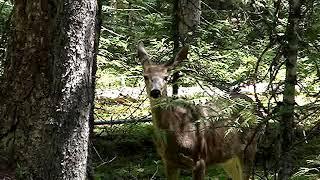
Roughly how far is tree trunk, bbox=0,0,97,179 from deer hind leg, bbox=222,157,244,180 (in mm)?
3093

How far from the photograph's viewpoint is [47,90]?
591 centimetres

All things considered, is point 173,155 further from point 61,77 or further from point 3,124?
point 61,77

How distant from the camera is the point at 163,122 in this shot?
285 inches

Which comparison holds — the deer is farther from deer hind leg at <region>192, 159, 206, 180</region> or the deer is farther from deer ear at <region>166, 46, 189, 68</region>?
deer ear at <region>166, 46, 189, 68</region>

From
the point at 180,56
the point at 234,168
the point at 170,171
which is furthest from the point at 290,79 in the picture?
the point at 234,168

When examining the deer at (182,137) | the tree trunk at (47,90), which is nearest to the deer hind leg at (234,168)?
the deer at (182,137)

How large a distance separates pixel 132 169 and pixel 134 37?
7.02ft

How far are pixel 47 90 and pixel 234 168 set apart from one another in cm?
340

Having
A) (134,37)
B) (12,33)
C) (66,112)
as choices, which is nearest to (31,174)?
(66,112)

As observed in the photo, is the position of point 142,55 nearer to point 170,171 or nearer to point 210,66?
point 210,66

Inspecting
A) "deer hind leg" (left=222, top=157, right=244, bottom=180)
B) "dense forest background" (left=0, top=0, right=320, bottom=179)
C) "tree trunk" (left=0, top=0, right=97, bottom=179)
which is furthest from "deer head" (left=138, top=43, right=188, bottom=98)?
"deer hind leg" (left=222, top=157, right=244, bottom=180)

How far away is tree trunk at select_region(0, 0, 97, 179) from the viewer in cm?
508

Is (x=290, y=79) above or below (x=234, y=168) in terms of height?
above

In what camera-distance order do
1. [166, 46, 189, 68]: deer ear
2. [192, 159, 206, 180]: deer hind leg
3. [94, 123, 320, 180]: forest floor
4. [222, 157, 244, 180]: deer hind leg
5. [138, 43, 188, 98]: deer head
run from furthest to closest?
[222, 157, 244, 180]: deer hind leg → [94, 123, 320, 180]: forest floor → [192, 159, 206, 180]: deer hind leg → [138, 43, 188, 98]: deer head → [166, 46, 189, 68]: deer ear
